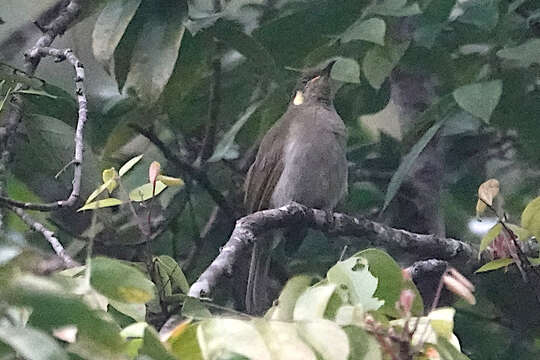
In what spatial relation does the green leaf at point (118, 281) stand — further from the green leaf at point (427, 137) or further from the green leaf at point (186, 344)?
the green leaf at point (427, 137)

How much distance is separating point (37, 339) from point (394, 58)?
1712 mm

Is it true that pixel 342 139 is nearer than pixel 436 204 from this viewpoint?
No

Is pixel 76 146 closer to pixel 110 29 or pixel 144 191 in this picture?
pixel 144 191

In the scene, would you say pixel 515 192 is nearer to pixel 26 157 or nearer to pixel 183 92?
pixel 183 92

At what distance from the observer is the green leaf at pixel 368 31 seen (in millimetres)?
2215

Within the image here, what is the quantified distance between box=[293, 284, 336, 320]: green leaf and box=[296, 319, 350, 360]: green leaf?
0.04 meters

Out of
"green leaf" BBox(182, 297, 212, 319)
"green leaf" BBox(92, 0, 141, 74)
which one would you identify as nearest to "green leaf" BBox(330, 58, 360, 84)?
"green leaf" BBox(92, 0, 141, 74)

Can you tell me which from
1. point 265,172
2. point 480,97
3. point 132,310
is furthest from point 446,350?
point 265,172

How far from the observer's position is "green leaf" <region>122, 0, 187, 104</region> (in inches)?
87.2

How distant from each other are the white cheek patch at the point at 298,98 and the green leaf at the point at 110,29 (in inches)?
63.3

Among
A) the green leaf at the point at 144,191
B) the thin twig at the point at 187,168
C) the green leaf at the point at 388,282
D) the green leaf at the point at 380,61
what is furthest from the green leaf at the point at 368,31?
the green leaf at the point at 388,282

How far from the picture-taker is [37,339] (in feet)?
2.77

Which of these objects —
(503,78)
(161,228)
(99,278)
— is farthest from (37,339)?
(161,228)

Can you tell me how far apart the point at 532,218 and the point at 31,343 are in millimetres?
1050
